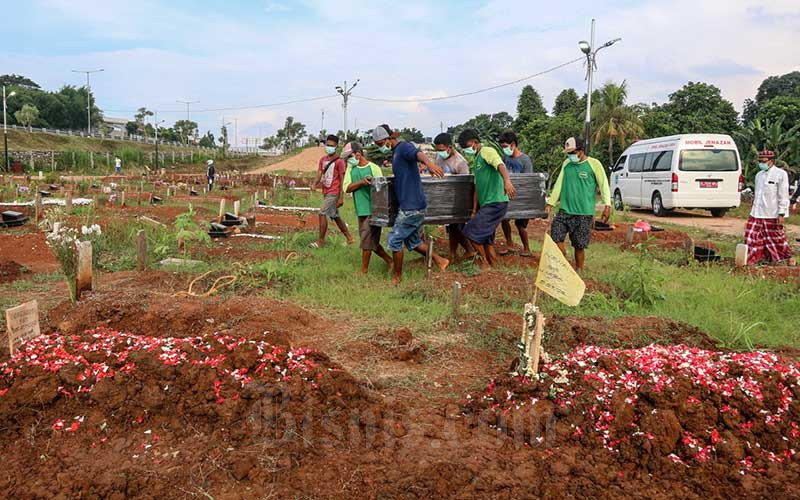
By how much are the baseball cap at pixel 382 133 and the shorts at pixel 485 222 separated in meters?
1.37

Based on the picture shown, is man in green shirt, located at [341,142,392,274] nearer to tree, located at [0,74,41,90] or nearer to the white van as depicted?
the white van

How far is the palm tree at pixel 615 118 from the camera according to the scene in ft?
109

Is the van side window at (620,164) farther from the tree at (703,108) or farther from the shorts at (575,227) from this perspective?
the tree at (703,108)

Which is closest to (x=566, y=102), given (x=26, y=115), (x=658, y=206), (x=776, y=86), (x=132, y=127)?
(x=776, y=86)

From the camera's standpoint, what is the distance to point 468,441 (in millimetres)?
3049

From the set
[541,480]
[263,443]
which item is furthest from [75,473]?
[541,480]

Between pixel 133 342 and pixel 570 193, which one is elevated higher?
pixel 570 193

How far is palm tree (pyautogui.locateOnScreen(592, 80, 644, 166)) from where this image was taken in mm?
33281

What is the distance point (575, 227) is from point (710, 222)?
29.8 ft

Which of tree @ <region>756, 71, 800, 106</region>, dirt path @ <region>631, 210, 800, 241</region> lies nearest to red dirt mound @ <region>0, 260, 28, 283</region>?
dirt path @ <region>631, 210, 800, 241</region>

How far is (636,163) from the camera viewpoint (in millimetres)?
17594

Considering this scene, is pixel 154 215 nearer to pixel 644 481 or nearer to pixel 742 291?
pixel 742 291

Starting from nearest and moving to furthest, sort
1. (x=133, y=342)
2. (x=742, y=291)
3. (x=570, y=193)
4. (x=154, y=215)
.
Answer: (x=133, y=342) → (x=742, y=291) → (x=570, y=193) → (x=154, y=215)

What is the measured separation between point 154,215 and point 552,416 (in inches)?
449
